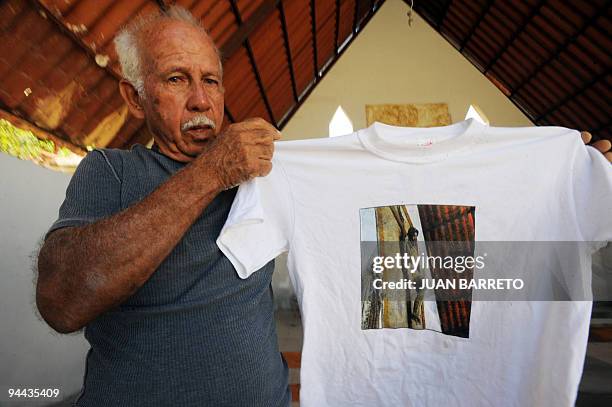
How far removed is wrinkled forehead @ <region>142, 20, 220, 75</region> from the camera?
1.07 m

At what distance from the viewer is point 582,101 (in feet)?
18.8

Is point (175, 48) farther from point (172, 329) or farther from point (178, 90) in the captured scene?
point (172, 329)

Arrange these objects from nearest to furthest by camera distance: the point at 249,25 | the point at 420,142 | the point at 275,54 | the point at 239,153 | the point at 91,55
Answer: the point at 239,153, the point at 420,142, the point at 91,55, the point at 249,25, the point at 275,54

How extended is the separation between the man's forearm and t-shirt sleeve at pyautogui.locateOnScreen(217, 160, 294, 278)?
174 millimetres

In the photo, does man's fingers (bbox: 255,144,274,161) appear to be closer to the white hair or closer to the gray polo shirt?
the gray polo shirt

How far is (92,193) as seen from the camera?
87cm

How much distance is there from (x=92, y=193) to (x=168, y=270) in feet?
0.77

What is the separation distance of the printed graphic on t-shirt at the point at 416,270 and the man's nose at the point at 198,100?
20.9 inches

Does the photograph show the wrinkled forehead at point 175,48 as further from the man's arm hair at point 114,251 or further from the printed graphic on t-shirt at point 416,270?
the printed graphic on t-shirt at point 416,270

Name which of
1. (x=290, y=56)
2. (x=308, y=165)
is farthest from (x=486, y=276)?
(x=290, y=56)

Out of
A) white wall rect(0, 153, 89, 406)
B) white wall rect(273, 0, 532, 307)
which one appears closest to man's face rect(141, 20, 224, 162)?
white wall rect(0, 153, 89, 406)

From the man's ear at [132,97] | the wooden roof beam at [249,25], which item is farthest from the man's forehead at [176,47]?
the wooden roof beam at [249,25]

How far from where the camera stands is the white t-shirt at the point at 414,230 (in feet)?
3.71

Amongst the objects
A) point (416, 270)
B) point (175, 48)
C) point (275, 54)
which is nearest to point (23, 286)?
point (175, 48)
